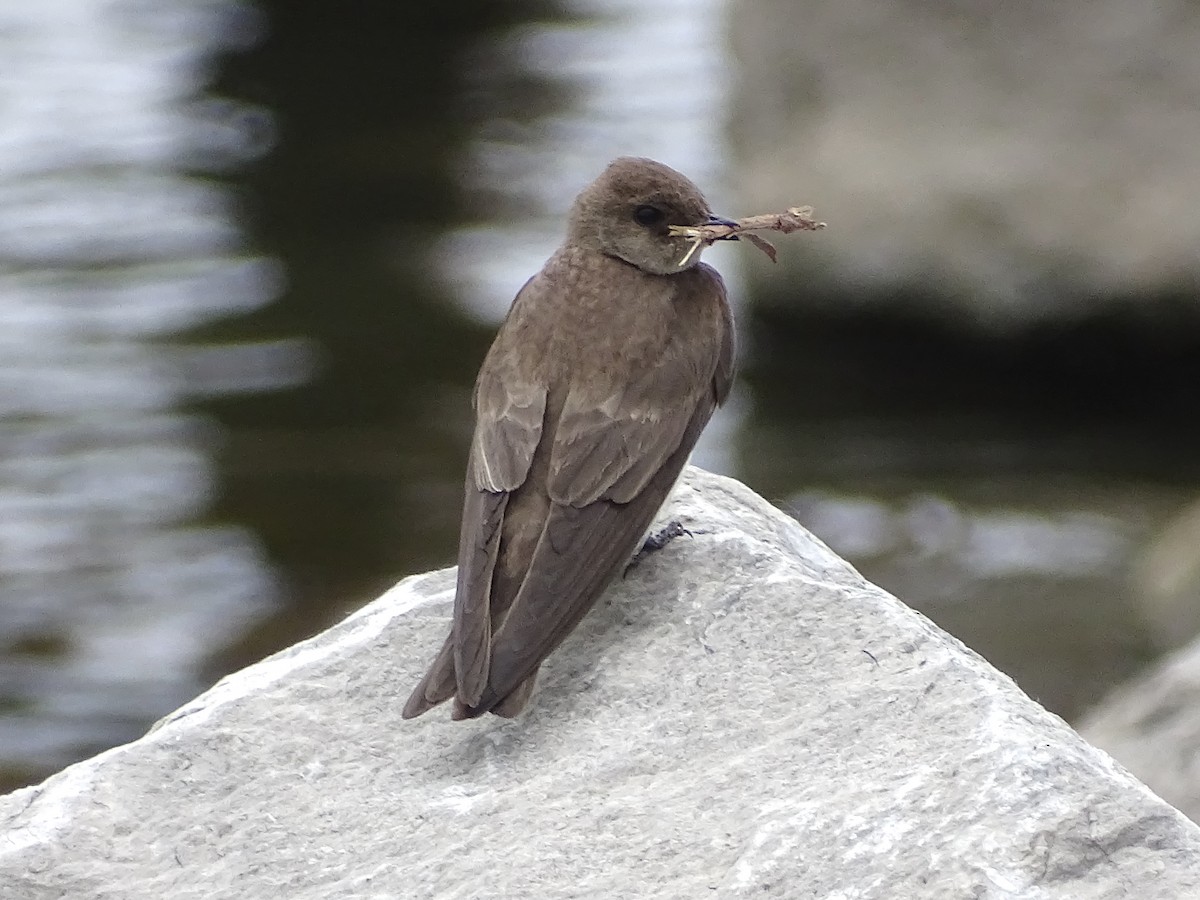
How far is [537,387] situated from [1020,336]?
7152 millimetres

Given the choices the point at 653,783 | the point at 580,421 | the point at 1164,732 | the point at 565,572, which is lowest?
the point at 1164,732

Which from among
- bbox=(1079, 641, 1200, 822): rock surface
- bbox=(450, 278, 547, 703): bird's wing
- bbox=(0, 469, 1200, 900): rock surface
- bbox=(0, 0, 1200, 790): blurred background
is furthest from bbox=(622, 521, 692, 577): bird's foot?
bbox=(0, 0, 1200, 790): blurred background

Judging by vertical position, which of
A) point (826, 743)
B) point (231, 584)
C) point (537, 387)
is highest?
point (537, 387)

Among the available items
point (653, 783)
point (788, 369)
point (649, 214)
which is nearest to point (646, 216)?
point (649, 214)

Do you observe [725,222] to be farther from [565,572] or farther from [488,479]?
[565,572]

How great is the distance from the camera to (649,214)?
5.17m

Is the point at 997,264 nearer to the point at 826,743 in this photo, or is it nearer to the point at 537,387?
the point at 537,387

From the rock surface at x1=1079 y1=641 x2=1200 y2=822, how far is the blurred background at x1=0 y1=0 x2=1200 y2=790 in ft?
6.75

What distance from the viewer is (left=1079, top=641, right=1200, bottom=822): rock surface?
19.1 ft

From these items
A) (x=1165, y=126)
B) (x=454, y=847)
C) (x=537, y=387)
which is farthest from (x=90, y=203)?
(x=454, y=847)

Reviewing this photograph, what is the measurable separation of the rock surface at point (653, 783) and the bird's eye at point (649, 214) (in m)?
Answer: 0.99

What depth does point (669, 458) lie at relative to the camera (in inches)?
186

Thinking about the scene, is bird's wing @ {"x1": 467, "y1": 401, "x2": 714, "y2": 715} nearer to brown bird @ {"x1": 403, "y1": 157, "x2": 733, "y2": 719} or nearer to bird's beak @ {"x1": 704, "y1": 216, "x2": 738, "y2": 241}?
brown bird @ {"x1": 403, "y1": 157, "x2": 733, "y2": 719}

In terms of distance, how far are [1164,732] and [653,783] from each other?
269cm
